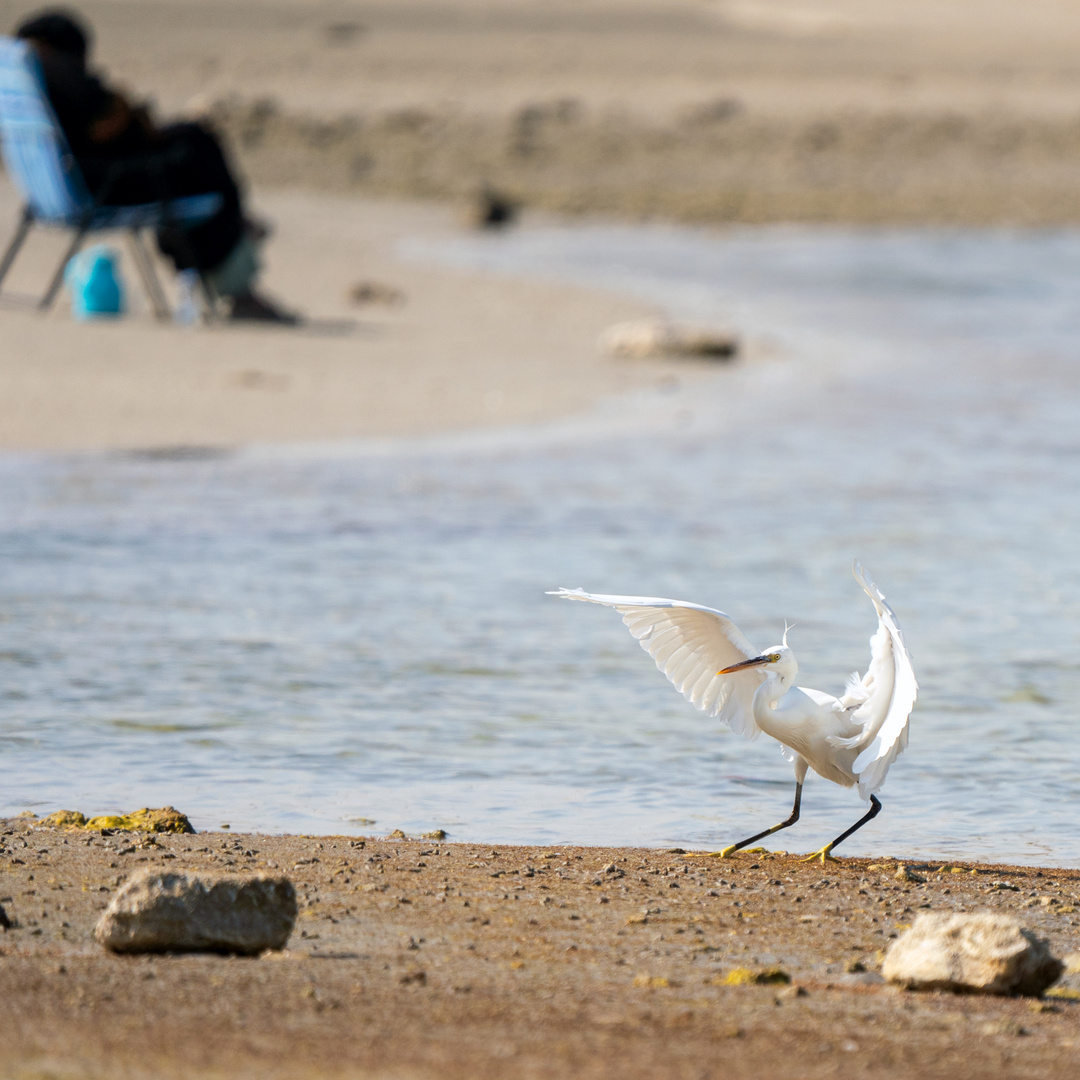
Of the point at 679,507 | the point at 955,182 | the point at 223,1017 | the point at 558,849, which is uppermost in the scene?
the point at 223,1017

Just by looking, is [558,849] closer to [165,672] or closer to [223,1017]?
[223,1017]

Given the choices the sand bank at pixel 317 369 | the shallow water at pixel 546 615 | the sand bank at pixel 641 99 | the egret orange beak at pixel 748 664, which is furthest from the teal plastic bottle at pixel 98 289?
the sand bank at pixel 641 99

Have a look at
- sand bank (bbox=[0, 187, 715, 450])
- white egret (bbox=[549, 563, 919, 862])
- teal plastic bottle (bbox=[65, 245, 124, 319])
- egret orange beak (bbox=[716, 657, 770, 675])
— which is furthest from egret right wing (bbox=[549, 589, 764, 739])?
teal plastic bottle (bbox=[65, 245, 124, 319])

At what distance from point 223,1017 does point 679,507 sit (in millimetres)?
5530

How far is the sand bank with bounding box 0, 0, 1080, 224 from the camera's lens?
26859 mm

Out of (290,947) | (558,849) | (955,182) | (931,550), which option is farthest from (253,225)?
(955,182)

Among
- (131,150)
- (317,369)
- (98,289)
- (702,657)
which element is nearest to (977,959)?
(702,657)

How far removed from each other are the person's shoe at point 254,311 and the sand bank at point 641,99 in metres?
8.90

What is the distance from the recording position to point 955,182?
27172 millimetres

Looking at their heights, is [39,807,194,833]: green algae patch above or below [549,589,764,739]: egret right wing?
below

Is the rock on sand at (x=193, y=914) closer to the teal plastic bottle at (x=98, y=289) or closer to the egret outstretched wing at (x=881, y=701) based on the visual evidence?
the egret outstretched wing at (x=881, y=701)

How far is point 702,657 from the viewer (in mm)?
4531

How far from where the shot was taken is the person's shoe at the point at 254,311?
1209cm

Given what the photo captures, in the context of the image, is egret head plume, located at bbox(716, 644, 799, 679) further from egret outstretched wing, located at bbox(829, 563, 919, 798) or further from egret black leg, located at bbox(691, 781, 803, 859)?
egret black leg, located at bbox(691, 781, 803, 859)
